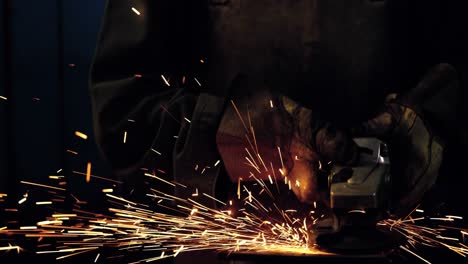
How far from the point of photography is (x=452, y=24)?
2.06 meters

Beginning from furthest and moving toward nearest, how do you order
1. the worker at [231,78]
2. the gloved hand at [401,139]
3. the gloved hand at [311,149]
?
1. the worker at [231,78]
2. the gloved hand at [401,139]
3. the gloved hand at [311,149]

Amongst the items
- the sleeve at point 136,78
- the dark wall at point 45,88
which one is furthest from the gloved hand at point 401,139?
the dark wall at point 45,88

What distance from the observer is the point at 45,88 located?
12.6 feet

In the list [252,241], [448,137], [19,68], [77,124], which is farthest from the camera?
[77,124]

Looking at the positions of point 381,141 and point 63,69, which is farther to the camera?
point 63,69

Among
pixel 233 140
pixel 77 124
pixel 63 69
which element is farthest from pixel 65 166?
pixel 233 140

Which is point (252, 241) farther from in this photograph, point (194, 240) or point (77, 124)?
point (77, 124)

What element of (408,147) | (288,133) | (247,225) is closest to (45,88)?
(247,225)

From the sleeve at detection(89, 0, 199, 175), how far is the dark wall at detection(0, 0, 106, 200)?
1.79 metres

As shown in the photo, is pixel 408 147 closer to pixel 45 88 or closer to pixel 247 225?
pixel 247 225

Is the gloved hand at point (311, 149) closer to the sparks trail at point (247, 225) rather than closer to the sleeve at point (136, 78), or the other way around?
the sparks trail at point (247, 225)

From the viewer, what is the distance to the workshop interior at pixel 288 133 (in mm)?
1586

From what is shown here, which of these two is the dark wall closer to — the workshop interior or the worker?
the workshop interior

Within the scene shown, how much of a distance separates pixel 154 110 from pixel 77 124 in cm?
213
